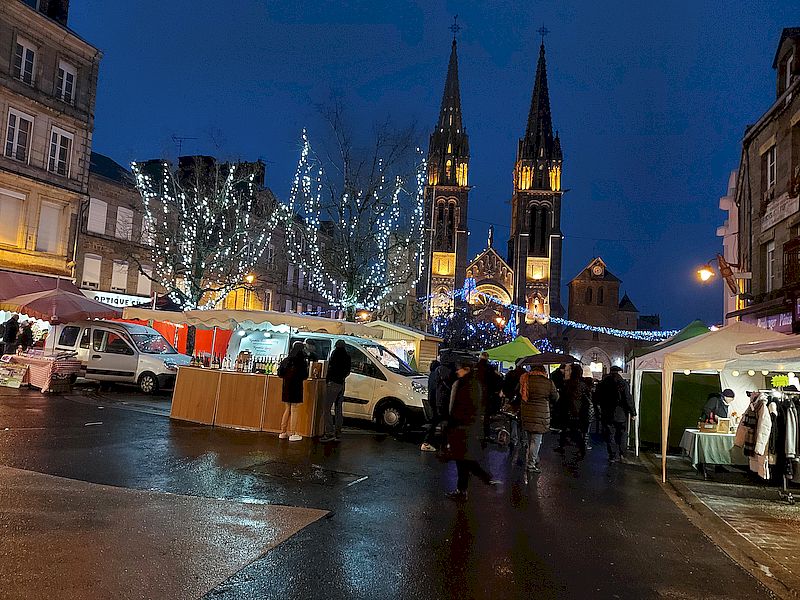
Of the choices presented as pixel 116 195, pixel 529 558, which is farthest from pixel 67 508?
pixel 116 195

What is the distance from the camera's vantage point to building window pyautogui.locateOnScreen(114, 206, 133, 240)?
3178 cm

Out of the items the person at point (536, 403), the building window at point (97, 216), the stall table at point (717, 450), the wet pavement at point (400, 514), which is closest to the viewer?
the wet pavement at point (400, 514)

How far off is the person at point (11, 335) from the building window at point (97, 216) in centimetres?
1176

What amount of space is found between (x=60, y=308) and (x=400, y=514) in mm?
14470

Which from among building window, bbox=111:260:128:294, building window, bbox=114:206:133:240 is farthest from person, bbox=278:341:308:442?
building window, bbox=114:206:133:240

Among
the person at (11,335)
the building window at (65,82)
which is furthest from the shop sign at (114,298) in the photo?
the person at (11,335)

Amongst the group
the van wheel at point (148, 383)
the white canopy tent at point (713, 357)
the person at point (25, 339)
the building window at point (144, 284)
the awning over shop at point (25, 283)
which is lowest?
the van wheel at point (148, 383)

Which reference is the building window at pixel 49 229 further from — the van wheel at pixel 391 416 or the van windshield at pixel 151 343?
the van wheel at pixel 391 416

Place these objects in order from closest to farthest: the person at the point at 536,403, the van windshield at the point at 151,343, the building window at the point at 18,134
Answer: the person at the point at 536,403 < the van windshield at the point at 151,343 < the building window at the point at 18,134

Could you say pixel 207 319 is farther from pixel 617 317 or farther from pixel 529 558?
pixel 617 317

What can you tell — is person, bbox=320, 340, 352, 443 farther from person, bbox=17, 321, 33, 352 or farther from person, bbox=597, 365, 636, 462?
person, bbox=17, 321, 33, 352

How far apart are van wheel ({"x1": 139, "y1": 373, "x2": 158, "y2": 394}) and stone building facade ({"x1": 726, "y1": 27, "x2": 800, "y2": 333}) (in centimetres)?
1663

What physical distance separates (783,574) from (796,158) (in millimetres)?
15194

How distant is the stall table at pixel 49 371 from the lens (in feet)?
53.2
